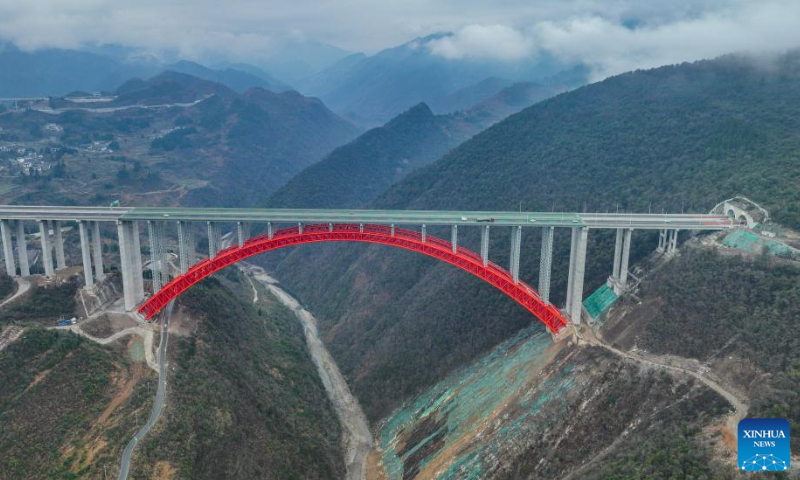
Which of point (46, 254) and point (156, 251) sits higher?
point (156, 251)

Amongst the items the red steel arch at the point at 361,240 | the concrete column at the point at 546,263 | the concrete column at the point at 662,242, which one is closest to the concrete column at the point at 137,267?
the red steel arch at the point at 361,240

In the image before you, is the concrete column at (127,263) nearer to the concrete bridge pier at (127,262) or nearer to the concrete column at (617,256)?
the concrete bridge pier at (127,262)

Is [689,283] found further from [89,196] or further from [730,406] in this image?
[89,196]

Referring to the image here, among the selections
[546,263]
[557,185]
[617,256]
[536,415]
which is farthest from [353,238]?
[557,185]

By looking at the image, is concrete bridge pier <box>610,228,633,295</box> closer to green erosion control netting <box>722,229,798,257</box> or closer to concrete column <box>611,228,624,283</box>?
concrete column <box>611,228,624,283</box>

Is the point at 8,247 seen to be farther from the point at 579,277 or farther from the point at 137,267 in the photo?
the point at 579,277

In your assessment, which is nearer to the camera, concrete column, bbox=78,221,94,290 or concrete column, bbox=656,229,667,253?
concrete column, bbox=656,229,667,253

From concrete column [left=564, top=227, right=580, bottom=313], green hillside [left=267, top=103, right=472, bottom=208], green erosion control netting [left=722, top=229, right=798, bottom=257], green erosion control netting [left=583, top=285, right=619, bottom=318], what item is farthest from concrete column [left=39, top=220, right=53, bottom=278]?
green hillside [left=267, top=103, right=472, bottom=208]
